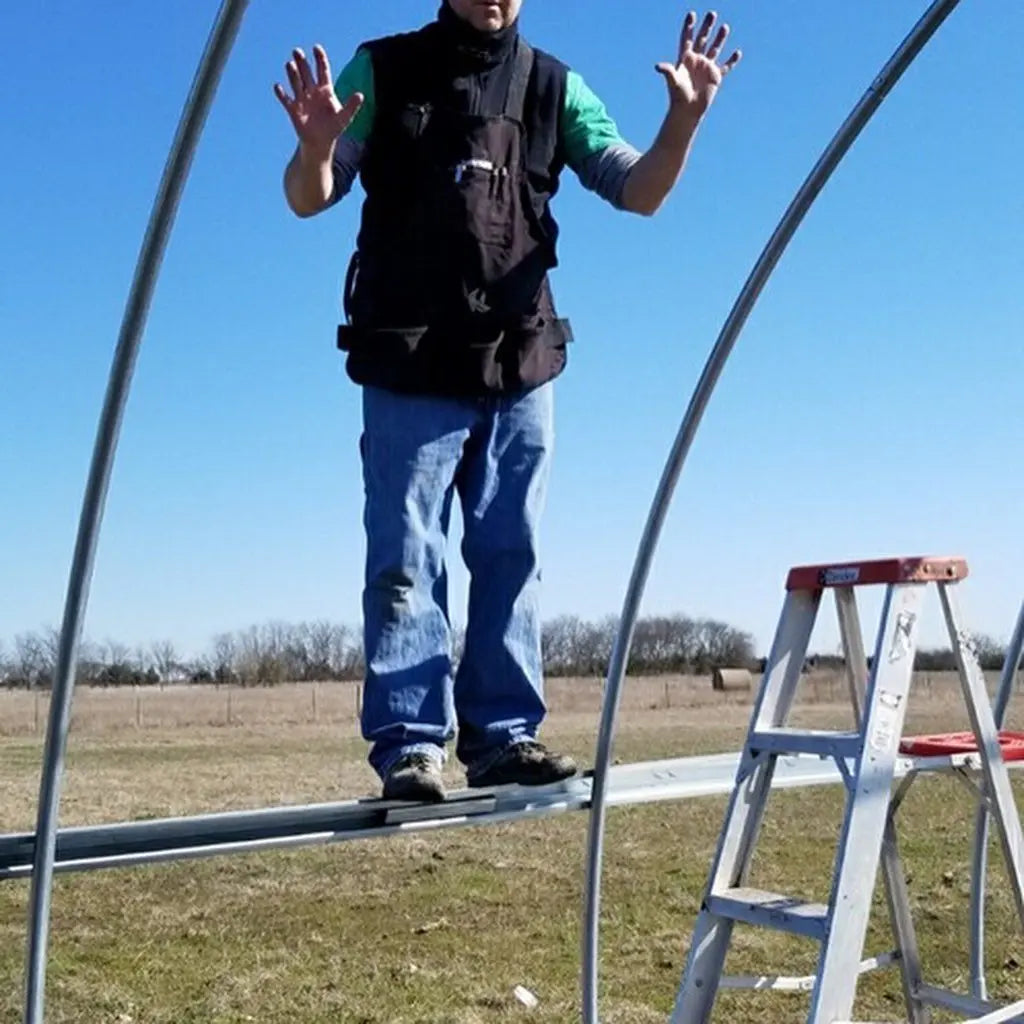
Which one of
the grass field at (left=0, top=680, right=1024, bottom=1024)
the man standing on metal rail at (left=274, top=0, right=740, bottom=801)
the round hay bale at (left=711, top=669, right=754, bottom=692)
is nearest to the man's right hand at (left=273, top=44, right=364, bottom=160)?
the man standing on metal rail at (left=274, top=0, right=740, bottom=801)

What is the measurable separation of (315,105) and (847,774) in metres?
1.83

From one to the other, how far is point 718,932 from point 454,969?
364 centimetres

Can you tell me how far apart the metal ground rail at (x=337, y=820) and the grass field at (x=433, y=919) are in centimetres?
229

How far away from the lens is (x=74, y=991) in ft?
20.5

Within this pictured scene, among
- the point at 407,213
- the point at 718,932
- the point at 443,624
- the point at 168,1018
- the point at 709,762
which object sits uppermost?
the point at 407,213

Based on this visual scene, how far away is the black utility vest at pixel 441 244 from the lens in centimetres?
346

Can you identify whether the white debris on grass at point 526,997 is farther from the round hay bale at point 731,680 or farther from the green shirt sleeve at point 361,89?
the round hay bale at point 731,680

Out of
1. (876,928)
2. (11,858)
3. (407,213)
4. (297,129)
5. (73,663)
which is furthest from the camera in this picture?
(876,928)

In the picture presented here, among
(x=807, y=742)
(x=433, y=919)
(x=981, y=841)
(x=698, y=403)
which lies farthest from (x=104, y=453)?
(x=433, y=919)

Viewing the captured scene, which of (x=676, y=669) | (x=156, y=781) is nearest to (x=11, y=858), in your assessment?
(x=156, y=781)

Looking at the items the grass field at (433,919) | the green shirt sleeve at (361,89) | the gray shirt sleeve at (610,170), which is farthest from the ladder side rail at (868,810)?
the grass field at (433,919)

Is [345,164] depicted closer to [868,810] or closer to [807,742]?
[807,742]

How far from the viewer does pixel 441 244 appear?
3.46 m

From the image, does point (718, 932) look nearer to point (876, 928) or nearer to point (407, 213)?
point (407, 213)
